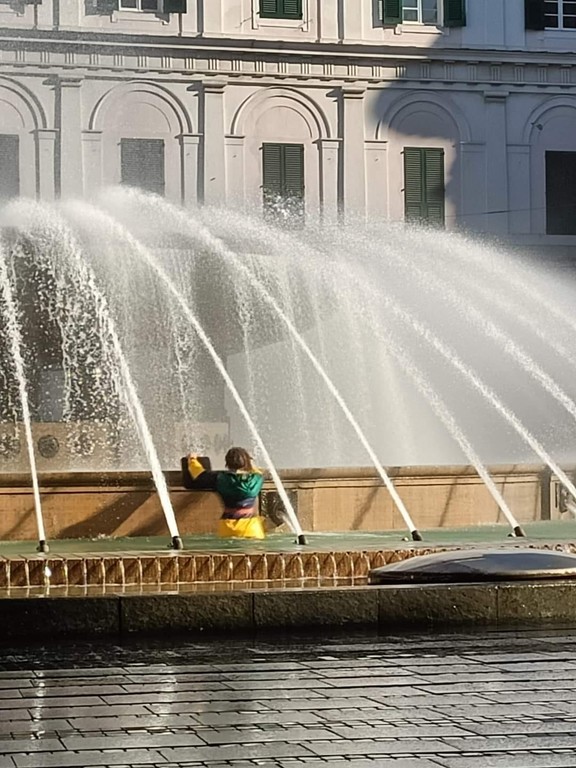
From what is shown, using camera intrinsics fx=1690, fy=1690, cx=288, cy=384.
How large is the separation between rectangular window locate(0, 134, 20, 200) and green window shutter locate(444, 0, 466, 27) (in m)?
9.73

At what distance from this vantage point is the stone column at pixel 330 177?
3609 cm

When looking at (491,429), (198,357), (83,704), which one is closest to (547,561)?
(83,704)

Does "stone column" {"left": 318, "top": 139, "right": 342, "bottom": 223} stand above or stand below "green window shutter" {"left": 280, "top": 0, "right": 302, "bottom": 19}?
below

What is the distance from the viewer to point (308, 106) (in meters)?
36.2

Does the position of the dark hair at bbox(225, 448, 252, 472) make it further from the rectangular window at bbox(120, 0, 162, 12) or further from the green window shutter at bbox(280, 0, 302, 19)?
the green window shutter at bbox(280, 0, 302, 19)

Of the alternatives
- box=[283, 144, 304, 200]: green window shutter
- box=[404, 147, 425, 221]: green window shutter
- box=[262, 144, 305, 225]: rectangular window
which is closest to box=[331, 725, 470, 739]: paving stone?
box=[262, 144, 305, 225]: rectangular window

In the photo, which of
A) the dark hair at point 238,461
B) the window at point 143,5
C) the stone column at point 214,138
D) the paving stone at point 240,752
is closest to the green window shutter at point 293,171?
the stone column at point 214,138

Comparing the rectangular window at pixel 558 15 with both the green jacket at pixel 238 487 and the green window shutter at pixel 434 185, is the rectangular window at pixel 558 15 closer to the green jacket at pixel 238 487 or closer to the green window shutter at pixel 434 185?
the green window shutter at pixel 434 185

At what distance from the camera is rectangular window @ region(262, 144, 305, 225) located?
35594mm

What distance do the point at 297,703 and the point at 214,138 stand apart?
30.9 meters

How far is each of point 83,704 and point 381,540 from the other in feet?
21.0

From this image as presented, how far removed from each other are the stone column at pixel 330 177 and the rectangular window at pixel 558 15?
549cm

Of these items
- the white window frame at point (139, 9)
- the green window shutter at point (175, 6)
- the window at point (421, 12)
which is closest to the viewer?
the white window frame at point (139, 9)

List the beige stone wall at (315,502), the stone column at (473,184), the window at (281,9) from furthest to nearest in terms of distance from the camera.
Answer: the stone column at (473,184) < the window at (281,9) < the beige stone wall at (315,502)
